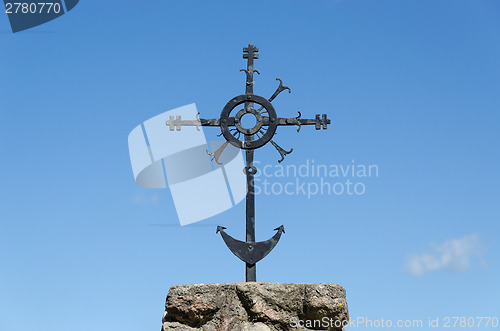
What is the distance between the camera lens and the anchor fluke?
5955 millimetres

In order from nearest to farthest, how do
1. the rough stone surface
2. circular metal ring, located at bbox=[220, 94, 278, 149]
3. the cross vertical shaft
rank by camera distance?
the rough stone surface
the cross vertical shaft
circular metal ring, located at bbox=[220, 94, 278, 149]

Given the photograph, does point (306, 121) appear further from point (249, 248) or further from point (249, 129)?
point (249, 248)

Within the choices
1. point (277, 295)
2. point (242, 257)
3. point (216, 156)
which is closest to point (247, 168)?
point (216, 156)

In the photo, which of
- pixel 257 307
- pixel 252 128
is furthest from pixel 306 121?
pixel 257 307

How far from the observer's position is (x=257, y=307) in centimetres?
544

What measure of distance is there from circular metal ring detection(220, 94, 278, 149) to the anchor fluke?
908 mm

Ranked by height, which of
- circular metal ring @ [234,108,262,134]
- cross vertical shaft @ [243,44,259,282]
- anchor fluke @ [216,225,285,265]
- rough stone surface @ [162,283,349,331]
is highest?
circular metal ring @ [234,108,262,134]

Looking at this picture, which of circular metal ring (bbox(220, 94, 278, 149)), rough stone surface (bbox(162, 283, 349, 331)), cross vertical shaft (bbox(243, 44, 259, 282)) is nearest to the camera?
rough stone surface (bbox(162, 283, 349, 331))

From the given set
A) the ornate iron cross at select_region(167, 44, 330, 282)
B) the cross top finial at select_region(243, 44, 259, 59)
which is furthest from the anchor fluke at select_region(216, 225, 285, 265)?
the cross top finial at select_region(243, 44, 259, 59)

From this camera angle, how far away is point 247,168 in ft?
20.5

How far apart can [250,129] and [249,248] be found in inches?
48.0

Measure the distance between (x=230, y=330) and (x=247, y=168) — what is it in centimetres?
163

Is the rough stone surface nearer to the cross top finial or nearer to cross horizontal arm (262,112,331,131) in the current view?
cross horizontal arm (262,112,331,131)

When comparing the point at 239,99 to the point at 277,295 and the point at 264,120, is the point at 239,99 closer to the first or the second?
the point at 264,120
